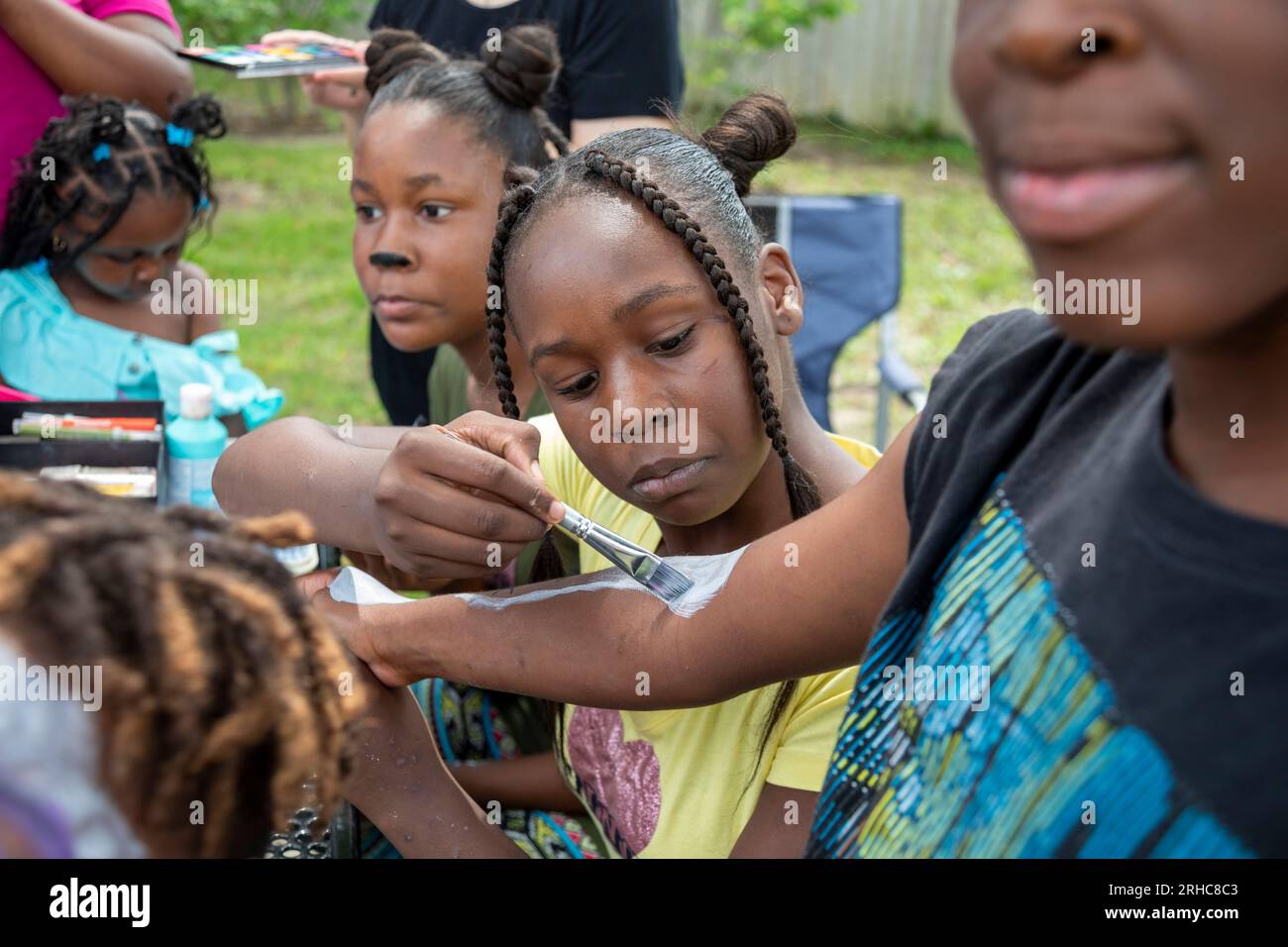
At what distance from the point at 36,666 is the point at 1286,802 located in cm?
72

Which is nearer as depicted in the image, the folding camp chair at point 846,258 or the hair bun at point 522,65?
the hair bun at point 522,65

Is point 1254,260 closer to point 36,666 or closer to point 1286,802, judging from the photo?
point 1286,802

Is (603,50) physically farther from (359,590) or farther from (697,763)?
(697,763)

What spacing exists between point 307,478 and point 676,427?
55cm

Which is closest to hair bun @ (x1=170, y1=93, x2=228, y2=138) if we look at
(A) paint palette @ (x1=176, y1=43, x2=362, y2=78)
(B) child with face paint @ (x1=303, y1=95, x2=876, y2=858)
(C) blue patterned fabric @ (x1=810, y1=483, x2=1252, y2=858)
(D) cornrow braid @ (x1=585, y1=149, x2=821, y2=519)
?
(A) paint palette @ (x1=176, y1=43, x2=362, y2=78)

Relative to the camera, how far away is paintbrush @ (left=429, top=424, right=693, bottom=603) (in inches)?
56.7

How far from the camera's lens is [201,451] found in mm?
2467

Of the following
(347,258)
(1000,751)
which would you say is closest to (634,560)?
(1000,751)

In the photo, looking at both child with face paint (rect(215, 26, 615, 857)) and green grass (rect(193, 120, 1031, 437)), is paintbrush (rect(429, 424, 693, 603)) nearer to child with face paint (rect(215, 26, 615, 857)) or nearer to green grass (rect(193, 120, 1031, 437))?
child with face paint (rect(215, 26, 615, 857))

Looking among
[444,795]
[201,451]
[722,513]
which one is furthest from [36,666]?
[201,451]

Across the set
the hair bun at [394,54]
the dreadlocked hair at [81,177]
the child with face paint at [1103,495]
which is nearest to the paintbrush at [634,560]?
the child with face paint at [1103,495]

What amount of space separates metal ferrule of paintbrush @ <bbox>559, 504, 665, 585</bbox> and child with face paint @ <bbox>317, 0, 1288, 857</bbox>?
14.8 inches

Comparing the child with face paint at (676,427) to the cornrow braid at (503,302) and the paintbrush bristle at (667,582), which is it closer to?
the cornrow braid at (503,302)

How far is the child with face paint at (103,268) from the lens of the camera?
2877 millimetres
